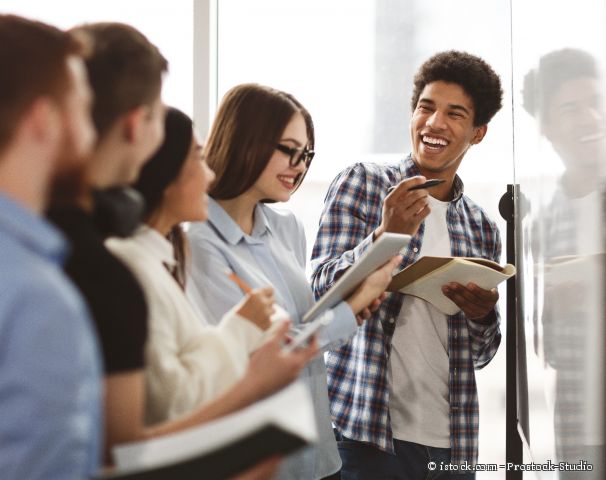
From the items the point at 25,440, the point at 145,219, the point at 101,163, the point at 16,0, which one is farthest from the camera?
the point at 16,0

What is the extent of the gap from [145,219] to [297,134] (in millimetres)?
687

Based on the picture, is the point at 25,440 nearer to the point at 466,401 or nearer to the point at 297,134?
the point at 297,134

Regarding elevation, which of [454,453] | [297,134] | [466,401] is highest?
[297,134]

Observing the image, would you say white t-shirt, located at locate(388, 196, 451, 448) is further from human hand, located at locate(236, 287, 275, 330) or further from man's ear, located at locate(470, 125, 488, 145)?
human hand, located at locate(236, 287, 275, 330)

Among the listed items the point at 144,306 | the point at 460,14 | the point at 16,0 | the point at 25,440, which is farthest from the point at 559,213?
the point at 16,0

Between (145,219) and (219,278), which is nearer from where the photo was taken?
(145,219)

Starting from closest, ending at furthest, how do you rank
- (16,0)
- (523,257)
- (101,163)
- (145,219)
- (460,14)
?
(101,163) < (145,219) < (523,257) < (460,14) < (16,0)

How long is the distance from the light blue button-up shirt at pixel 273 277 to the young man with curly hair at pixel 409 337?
179mm

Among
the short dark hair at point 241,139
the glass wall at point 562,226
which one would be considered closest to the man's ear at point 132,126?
the glass wall at point 562,226

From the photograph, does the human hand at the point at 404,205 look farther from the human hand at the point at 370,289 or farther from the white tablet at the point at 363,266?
the white tablet at the point at 363,266

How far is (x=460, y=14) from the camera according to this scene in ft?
9.70

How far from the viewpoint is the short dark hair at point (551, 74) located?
1.13m

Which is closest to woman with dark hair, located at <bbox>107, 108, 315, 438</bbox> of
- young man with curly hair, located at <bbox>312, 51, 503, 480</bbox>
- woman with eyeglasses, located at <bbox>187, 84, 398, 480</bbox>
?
woman with eyeglasses, located at <bbox>187, 84, 398, 480</bbox>

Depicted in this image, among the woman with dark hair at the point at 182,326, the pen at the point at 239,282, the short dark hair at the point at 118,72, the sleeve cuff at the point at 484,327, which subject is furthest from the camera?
the sleeve cuff at the point at 484,327
